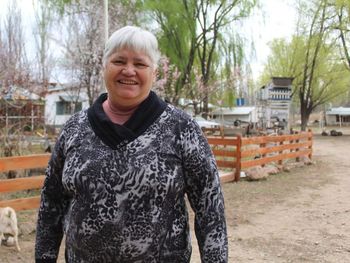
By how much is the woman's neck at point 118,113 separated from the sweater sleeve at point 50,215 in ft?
0.92

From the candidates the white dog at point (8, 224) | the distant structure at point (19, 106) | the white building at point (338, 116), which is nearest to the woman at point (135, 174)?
the white dog at point (8, 224)

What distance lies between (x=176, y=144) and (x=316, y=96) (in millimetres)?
38996

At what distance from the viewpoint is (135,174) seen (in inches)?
63.0

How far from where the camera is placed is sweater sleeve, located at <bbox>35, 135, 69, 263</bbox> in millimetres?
1849

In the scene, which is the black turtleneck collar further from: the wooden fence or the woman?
the wooden fence

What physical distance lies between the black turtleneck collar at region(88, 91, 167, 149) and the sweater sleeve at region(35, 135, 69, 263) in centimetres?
25

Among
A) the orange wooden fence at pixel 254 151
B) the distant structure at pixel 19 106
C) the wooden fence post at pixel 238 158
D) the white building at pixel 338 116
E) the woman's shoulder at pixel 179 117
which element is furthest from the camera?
the white building at pixel 338 116

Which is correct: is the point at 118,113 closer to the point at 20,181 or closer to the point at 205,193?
the point at 205,193

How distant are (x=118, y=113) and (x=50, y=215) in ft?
1.69

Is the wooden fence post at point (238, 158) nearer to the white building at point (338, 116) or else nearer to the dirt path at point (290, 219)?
the dirt path at point (290, 219)

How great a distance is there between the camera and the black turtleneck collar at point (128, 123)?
165 cm

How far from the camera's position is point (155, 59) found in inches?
69.6

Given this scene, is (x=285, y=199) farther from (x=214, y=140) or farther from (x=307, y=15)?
(x=307, y=15)

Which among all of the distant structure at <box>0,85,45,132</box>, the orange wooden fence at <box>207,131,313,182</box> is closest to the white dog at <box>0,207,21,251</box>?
the orange wooden fence at <box>207,131,313,182</box>
